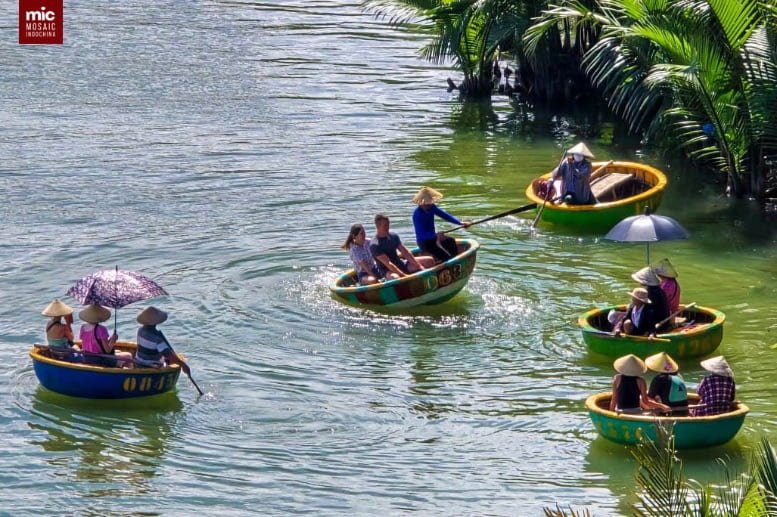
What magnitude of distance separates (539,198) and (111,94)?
49.8 feet

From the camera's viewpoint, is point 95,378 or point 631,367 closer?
point 631,367

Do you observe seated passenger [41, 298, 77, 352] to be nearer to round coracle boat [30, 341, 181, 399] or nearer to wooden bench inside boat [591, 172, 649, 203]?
round coracle boat [30, 341, 181, 399]

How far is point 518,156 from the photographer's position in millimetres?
32094

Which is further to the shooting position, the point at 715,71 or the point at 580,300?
the point at 715,71

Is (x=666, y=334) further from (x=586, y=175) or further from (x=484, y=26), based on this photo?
(x=484, y=26)

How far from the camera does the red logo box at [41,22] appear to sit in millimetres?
44625

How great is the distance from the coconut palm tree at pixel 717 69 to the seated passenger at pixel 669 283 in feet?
22.1

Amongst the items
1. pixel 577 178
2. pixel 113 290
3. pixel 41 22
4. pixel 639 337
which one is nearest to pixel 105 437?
pixel 113 290

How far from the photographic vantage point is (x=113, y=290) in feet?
61.0

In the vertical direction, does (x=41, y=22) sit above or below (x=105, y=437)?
above

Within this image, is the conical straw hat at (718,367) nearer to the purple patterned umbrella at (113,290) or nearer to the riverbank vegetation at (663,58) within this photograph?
the purple patterned umbrella at (113,290)

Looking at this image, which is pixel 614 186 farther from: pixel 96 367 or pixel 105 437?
pixel 105 437

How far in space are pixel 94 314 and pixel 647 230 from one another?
7.74 m

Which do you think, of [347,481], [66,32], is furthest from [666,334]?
[66,32]
